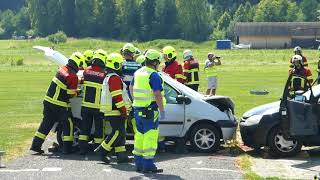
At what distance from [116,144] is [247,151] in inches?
119

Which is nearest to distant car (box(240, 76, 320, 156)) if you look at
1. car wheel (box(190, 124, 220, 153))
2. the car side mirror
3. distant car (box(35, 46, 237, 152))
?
distant car (box(35, 46, 237, 152))

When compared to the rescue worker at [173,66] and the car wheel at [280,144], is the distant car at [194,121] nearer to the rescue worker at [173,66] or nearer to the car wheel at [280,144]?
the car wheel at [280,144]

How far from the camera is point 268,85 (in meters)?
31.8

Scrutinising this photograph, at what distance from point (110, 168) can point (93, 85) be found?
178 cm

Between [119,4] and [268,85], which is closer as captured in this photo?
[268,85]

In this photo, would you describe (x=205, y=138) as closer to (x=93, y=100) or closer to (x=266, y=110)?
(x=266, y=110)

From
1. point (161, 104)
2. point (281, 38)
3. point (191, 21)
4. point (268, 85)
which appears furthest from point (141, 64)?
point (191, 21)

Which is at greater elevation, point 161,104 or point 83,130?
point 161,104

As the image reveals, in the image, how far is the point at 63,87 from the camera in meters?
11.9

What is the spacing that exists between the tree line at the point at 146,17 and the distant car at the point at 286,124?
129 metres

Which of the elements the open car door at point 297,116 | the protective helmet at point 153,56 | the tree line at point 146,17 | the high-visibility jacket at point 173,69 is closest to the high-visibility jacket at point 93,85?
the protective helmet at point 153,56

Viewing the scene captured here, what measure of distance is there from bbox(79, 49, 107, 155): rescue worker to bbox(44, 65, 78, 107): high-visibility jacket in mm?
321

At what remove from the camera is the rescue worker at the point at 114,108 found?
35.4 feet

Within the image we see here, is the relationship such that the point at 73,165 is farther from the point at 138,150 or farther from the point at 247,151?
the point at 247,151
